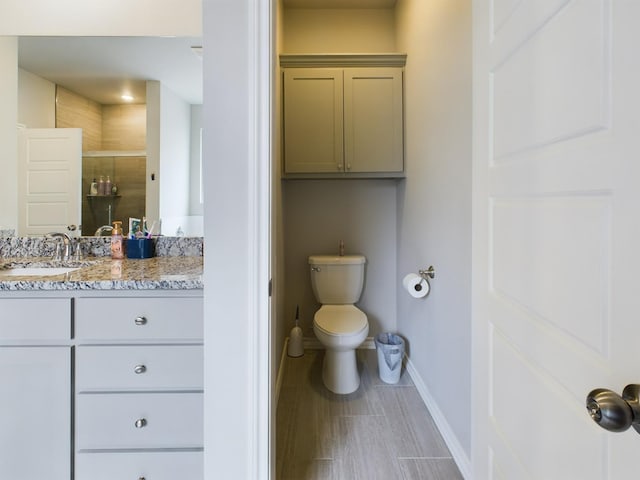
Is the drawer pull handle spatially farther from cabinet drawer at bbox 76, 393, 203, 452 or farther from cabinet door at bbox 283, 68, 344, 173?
cabinet door at bbox 283, 68, 344, 173

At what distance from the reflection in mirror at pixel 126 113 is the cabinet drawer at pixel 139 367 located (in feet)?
2.85

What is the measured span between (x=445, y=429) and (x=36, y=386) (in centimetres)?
181

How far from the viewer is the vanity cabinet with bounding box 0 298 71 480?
121 cm

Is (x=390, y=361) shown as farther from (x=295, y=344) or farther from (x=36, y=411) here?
(x=36, y=411)

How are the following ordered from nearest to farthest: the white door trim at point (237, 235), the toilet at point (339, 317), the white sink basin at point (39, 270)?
the white door trim at point (237, 235) < the white sink basin at point (39, 270) < the toilet at point (339, 317)

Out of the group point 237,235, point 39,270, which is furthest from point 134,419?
point 39,270

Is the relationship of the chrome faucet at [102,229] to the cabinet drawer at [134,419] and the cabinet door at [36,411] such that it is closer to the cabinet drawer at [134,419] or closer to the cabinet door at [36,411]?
the cabinet door at [36,411]

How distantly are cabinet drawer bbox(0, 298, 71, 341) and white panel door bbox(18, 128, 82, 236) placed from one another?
0.85m

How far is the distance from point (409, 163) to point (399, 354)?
4.48 ft

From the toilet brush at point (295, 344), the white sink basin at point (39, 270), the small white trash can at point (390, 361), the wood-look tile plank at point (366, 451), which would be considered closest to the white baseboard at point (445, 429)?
the small white trash can at point (390, 361)

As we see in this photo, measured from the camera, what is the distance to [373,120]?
251 centimetres

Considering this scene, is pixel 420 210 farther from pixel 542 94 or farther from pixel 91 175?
pixel 91 175

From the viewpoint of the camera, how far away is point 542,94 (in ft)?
2.10

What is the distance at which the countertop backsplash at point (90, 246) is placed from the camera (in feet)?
6.11
